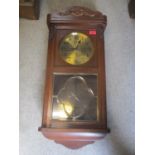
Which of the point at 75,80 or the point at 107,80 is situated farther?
the point at 107,80

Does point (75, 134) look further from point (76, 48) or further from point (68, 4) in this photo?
point (68, 4)

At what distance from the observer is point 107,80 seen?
1.40 m

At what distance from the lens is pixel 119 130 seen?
1.35 metres

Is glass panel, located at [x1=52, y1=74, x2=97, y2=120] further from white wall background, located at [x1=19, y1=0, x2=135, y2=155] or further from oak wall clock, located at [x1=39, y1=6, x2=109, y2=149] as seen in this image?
white wall background, located at [x1=19, y1=0, x2=135, y2=155]

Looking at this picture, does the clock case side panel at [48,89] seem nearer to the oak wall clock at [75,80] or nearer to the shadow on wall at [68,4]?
the oak wall clock at [75,80]

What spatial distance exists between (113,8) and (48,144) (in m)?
0.90

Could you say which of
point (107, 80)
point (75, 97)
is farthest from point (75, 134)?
point (107, 80)

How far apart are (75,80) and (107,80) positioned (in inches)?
9.1

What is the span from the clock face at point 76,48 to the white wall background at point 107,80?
169 mm

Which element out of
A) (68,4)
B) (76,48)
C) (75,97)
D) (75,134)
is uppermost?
(68,4)

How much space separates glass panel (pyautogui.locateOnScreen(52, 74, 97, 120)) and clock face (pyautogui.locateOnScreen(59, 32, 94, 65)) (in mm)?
94

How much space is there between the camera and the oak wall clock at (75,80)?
1.21 metres

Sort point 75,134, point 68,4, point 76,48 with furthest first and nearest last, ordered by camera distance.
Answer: point 68,4 → point 76,48 → point 75,134
